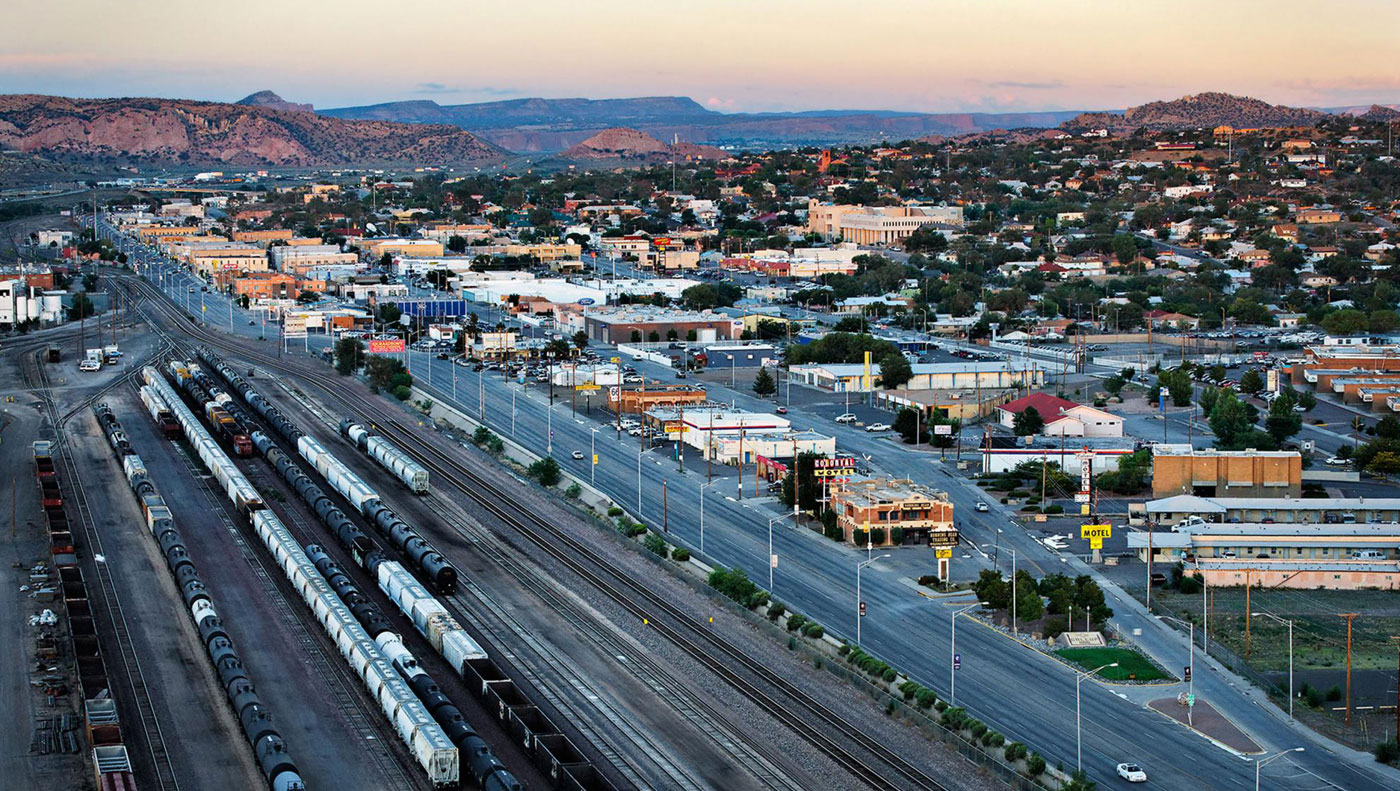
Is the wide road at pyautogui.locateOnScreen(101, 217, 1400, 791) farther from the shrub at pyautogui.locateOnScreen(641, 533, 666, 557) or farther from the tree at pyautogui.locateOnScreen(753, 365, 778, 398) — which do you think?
the tree at pyautogui.locateOnScreen(753, 365, 778, 398)

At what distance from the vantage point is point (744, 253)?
12950 cm

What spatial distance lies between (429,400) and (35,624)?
32.5 meters

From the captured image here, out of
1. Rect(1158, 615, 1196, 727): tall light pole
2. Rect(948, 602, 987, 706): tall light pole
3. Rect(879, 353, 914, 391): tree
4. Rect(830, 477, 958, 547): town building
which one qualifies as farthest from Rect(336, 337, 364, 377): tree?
Rect(1158, 615, 1196, 727): tall light pole

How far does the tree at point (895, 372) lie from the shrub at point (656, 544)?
24776 mm

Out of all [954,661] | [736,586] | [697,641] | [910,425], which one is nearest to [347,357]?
[910,425]

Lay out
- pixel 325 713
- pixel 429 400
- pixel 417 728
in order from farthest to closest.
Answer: pixel 429 400 < pixel 325 713 < pixel 417 728

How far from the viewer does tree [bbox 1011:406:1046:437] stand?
56.6 metres

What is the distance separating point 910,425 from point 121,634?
28602 millimetres

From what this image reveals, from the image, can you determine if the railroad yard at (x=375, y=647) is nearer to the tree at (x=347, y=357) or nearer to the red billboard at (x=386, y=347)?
the tree at (x=347, y=357)

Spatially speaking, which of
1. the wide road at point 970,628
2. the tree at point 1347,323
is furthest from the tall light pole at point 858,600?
the tree at point 1347,323

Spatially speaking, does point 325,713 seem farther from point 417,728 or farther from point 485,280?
point 485,280

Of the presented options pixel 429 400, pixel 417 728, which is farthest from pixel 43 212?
pixel 417 728

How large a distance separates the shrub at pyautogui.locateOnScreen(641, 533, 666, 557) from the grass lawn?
34.4 feet

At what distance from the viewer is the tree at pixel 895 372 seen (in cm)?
6512
